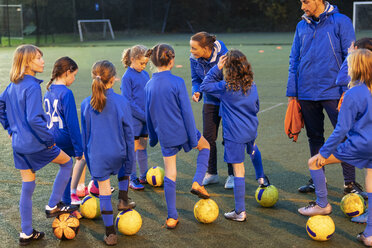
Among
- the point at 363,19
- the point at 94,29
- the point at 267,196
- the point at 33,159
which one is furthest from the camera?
the point at 94,29

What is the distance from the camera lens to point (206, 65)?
6387 mm

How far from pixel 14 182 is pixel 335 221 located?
407cm

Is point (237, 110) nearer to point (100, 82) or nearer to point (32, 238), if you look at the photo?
point (100, 82)

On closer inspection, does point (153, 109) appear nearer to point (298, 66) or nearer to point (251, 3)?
point (298, 66)

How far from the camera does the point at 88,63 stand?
70.8 feet

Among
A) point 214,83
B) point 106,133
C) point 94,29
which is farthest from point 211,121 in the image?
point 94,29

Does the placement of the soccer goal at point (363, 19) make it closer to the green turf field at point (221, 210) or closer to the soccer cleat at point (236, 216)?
the green turf field at point (221, 210)

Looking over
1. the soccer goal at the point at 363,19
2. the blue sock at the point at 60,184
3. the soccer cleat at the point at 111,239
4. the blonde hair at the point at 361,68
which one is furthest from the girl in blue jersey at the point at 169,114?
the soccer goal at the point at 363,19

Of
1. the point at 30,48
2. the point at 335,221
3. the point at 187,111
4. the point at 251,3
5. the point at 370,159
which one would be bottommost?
the point at 335,221

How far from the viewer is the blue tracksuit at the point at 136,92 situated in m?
6.43

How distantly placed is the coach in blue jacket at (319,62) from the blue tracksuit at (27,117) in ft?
9.99

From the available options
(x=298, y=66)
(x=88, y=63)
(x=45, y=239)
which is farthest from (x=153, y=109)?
(x=88, y=63)

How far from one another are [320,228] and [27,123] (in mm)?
2881

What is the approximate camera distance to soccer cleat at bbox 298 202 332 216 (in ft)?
18.0
